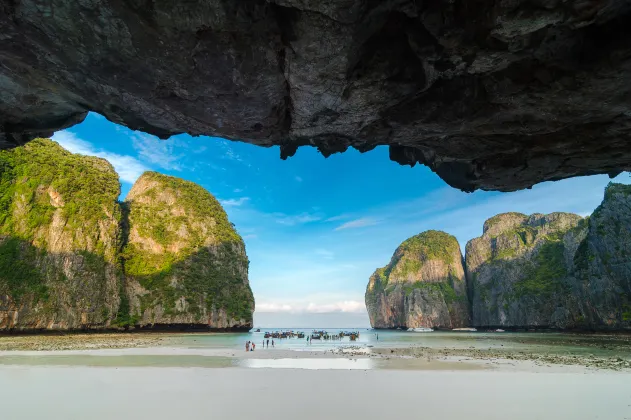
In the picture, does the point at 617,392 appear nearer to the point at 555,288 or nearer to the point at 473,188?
the point at 473,188

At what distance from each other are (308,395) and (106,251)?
68.8 metres

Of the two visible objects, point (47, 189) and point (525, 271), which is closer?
point (47, 189)

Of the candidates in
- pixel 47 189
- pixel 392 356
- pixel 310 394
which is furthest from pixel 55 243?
pixel 310 394

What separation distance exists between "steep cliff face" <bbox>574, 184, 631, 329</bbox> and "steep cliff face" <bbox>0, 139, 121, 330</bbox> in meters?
88.0

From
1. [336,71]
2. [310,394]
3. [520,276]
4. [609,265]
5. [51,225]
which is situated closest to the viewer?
[336,71]

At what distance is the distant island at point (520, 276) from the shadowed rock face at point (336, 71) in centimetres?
6419

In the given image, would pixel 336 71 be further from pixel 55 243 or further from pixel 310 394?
pixel 55 243

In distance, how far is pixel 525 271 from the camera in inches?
3826

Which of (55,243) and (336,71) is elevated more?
(55,243)

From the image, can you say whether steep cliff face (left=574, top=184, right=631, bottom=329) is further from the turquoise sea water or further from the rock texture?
the rock texture

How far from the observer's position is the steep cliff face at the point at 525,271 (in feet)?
259

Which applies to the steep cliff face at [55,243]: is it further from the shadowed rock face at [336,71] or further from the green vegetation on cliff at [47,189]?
the shadowed rock face at [336,71]

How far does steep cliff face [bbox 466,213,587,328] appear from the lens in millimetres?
78938

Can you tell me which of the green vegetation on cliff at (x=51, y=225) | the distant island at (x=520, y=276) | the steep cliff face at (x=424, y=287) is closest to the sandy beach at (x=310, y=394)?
the green vegetation on cliff at (x=51, y=225)
